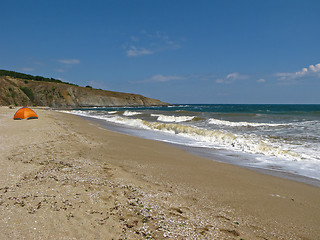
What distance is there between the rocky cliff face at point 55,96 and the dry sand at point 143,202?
81782 millimetres

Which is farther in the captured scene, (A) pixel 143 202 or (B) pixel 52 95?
(B) pixel 52 95

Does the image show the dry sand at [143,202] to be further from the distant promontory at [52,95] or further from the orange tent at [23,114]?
the distant promontory at [52,95]

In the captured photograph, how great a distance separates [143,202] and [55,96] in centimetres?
10873

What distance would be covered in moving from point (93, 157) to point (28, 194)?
340 centimetres

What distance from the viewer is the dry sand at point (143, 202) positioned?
3.14 meters

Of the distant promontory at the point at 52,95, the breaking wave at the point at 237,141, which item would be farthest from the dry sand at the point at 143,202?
the distant promontory at the point at 52,95

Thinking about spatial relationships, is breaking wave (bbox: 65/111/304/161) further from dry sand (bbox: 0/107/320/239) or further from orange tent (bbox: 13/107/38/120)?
orange tent (bbox: 13/107/38/120)

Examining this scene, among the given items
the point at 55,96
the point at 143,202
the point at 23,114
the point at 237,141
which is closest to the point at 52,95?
the point at 55,96

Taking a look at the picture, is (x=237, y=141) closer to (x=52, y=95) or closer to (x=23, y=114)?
(x=23, y=114)

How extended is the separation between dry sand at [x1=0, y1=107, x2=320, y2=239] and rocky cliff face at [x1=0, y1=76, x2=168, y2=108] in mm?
81782

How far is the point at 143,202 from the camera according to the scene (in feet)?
13.2

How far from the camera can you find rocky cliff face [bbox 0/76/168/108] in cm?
7662

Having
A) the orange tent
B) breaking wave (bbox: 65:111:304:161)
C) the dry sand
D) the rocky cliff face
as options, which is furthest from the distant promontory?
the dry sand

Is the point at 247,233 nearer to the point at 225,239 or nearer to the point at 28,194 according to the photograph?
the point at 225,239
